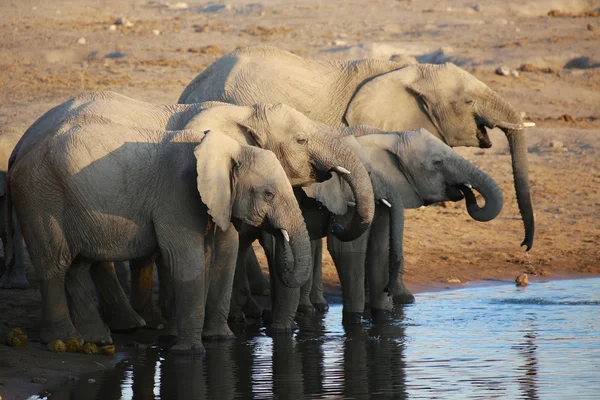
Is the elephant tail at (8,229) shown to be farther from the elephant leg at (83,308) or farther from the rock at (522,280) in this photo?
the rock at (522,280)

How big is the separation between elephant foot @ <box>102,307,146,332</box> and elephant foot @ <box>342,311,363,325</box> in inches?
59.5

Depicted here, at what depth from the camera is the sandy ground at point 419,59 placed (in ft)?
39.2

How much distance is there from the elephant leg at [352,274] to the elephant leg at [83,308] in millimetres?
1882

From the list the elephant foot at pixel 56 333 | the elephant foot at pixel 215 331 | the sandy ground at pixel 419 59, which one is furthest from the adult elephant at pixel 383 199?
the sandy ground at pixel 419 59

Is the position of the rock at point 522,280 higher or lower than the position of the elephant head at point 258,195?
lower

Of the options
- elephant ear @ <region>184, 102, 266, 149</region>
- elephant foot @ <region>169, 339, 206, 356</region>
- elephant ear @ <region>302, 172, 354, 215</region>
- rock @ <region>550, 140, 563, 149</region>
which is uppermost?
rock @ <region>550, 140, 563, 149</region>

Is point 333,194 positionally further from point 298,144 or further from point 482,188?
point 482,188

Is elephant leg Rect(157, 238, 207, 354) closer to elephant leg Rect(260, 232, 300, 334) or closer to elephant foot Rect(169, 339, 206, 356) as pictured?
elephant foot Rect(169, 339, 206, 356)

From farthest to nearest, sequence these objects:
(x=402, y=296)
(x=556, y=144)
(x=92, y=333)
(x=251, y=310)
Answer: (x=556, y=144)
(x=402, y=296)
(x=251, y=310)
(x=92, y=333)

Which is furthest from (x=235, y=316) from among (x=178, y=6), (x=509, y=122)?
(x=178, y=6)

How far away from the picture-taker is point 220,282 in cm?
828

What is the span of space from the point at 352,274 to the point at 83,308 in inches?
81.3

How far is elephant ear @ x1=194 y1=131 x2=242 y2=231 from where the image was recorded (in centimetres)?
755

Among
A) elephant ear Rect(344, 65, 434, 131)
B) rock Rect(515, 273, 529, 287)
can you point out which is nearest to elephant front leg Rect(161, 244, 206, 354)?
elephant ear Rect(344, 65, 434, 131)
